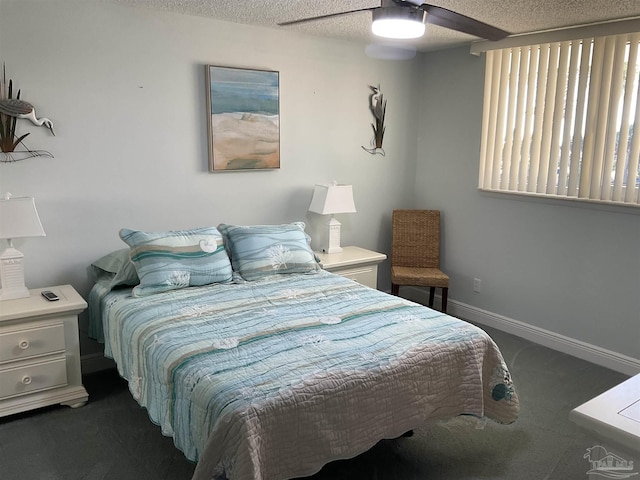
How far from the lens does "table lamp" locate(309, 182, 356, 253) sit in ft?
12.9

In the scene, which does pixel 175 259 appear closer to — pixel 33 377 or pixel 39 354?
pixel 39 354

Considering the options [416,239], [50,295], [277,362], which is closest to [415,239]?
[416,239]

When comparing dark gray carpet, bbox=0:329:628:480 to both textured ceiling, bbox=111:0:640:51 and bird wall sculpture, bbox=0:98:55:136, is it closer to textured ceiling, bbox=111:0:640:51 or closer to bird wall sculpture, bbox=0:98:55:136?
bird wall sculpture, bbox=0:98:55:136

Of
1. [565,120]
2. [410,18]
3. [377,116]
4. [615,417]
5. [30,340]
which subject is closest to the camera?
[615,417]

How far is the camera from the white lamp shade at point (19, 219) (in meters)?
2.72

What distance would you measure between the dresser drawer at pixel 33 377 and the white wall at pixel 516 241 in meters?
3.18

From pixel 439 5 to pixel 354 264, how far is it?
1872mm

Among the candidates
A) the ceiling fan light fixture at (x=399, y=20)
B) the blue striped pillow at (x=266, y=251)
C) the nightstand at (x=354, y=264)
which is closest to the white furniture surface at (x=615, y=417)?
the ceiling fan light fixture at (x=399, y=20)

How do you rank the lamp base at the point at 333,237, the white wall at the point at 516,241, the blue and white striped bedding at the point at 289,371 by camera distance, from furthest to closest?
1. the lamp base at the point at 333,237
2. the white wall at the point at 516,241
3. the blue and white striped bedding at the point at 289,371

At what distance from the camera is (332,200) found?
155 inches

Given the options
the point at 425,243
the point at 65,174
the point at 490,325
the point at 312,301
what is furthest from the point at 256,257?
the point at 490,325

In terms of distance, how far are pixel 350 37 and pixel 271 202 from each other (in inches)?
55.9

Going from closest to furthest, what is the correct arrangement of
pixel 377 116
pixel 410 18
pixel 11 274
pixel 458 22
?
pixel 410 18 → pixel 458 22 → pixel 11 274 → pixel 377 116

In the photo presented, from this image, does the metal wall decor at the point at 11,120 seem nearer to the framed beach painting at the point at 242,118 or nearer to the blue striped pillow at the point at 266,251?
the framed beach painting at the point at 242,118
